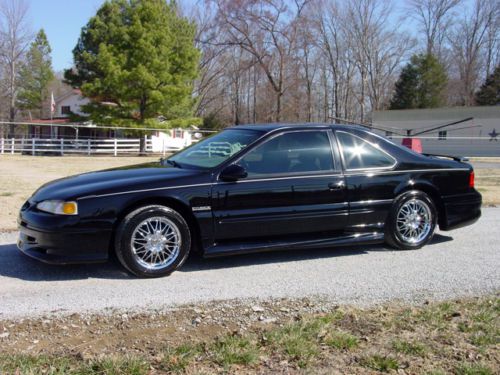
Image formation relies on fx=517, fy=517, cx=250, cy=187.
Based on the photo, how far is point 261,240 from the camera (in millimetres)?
5254

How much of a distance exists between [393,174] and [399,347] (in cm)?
298

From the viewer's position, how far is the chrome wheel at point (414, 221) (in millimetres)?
5984

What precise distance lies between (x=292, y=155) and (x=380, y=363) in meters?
2.85

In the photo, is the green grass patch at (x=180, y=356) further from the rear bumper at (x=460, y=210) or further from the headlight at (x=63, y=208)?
the rear bumper at (x=460, y=210)

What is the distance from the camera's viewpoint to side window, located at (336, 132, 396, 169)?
5.80 m

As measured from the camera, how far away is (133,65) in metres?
30.9

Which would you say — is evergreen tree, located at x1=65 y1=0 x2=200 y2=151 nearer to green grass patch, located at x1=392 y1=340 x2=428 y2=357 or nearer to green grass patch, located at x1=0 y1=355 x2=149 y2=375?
green grass patch, located at x1=0 y1=355 x2=149 y2=375

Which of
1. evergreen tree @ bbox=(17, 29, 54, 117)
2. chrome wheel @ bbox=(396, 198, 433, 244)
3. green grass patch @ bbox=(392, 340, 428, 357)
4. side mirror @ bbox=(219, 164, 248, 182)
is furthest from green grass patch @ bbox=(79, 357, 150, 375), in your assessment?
evergreen tree @ bbox=(17, 29, 54, 117)

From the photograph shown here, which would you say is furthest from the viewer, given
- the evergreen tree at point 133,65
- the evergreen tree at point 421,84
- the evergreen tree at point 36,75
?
the evergreen tree at point 36,75

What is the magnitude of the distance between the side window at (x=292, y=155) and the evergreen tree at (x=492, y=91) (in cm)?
4804

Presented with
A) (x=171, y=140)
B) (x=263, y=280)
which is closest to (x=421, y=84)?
(x=171, y=140)

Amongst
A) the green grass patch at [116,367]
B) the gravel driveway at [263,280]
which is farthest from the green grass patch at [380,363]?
the green grass patch at [116,367]

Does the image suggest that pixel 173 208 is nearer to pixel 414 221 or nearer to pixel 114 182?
pixel 114 182

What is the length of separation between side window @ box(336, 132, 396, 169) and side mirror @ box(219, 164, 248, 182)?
1.30 m
